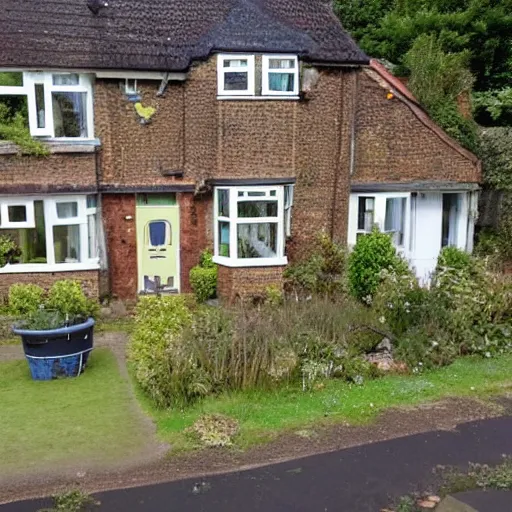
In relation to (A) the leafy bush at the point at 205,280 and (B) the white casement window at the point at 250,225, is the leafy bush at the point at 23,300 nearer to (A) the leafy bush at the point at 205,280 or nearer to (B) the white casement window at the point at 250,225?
(A) the leafy bush at the point at 205,280

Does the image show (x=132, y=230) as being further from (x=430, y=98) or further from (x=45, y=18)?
(x=430, y=98)

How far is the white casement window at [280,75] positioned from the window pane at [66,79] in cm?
425

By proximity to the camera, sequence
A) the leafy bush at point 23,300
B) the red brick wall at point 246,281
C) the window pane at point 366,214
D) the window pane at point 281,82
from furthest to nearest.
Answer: the window pane at point 366,214 → the red brick wall at point 246,281 → the window pane at point 281,82 → the leafy bush at point 23,300

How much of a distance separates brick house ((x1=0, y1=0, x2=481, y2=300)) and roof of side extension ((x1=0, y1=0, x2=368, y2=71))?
4 centimetres

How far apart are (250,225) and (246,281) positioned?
129cm

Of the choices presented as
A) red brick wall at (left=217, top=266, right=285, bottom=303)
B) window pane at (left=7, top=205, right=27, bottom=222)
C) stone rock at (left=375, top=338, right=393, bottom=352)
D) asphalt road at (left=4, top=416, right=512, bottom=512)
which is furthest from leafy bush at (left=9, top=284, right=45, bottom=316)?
asphalt road at (left=4, top=416, right=512, bottom=512)

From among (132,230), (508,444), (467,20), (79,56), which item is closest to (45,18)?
(79,56)

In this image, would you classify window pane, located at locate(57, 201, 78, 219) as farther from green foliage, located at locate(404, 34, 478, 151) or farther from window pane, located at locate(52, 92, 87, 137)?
green foliage, located at locate(404, 34, 478, 151)

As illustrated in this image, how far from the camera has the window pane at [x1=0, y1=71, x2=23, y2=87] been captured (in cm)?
1455

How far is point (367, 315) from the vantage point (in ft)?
38.2

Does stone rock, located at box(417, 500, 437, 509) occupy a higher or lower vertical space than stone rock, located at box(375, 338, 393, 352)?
lower

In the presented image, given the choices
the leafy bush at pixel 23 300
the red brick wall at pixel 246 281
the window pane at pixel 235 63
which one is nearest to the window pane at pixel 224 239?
the red brick wall at pixel 246 281

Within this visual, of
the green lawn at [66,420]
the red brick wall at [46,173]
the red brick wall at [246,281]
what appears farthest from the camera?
the red brick wall at [246,281]

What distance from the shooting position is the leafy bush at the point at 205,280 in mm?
15359
